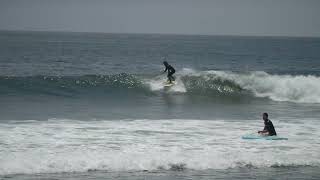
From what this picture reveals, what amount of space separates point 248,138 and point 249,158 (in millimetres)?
2525

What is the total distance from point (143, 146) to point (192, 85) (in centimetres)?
1902

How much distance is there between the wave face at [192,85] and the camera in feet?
111

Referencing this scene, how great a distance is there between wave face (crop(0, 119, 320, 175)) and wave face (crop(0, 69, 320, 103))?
12.1m

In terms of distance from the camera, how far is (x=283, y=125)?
21891 millimetres

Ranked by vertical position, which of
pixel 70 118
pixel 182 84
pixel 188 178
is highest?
pixel 182 84

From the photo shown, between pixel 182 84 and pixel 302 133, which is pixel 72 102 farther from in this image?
pixel 302 133

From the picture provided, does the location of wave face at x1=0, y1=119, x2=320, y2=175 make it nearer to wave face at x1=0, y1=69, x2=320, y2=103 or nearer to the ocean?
the ocean

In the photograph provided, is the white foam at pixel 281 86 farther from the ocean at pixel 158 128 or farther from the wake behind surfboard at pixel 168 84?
the wake behind surfboard at pixel 168 84

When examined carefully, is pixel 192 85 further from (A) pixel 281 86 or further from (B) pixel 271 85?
(A) pixel 281 86

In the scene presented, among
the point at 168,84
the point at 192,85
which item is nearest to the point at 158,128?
the point at 168,84

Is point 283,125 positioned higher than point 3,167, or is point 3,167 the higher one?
point 283,125

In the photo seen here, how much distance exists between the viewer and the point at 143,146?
17297 millimetres

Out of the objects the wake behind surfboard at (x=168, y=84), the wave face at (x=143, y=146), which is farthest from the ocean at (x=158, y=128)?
the wake behind surfboard at (x=168, y=84)

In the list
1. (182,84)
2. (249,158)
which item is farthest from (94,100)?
(249,158)
